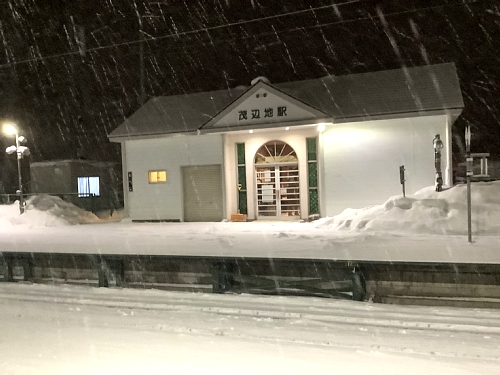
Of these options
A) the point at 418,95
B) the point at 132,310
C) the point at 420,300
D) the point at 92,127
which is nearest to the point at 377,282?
the point at 420,300

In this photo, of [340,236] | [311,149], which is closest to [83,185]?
[311,149]

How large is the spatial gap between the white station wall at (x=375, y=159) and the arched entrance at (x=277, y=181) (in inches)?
59.1

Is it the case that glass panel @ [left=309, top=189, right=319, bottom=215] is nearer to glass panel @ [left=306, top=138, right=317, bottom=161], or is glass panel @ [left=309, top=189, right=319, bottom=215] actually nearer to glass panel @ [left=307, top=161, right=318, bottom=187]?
glass panel @ [left=307, top=161, right=318, bottom=187]

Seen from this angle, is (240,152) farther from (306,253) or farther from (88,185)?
(88,185)

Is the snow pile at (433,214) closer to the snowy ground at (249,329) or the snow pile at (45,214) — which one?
the snowy ground at (249,329)

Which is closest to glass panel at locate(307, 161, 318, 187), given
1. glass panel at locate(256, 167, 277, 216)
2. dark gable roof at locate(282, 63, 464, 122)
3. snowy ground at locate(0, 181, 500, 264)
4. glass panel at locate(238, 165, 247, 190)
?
glass panel at locate(256, 167, 277, 216)

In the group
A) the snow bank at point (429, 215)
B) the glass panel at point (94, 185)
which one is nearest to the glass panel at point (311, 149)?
the snow bank at point (429, 215)

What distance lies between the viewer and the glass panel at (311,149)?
18.3 m

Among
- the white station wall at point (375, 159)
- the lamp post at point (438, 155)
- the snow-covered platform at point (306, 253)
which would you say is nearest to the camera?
the snow-covered platform at point (306, 253)

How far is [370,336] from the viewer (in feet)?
19.7

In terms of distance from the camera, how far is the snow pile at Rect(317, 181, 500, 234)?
13172mm

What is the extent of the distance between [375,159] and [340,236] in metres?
4.87

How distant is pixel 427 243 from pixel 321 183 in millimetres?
6590

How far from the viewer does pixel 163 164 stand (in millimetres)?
20047
